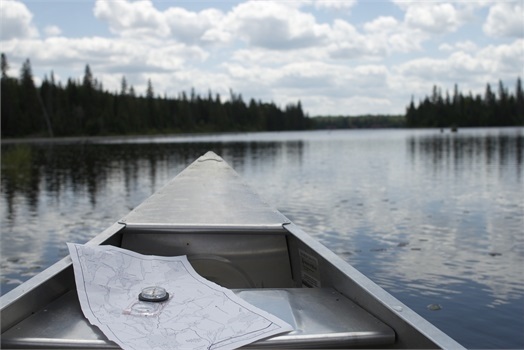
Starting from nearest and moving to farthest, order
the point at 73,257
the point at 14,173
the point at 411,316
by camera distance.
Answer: the point at 411,316 → the point at 73,257 → the point at 14,173

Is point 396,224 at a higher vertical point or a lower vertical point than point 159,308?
lower

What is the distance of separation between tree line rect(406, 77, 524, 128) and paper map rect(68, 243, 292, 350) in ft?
481

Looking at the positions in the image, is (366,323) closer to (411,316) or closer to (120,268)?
(411,316)

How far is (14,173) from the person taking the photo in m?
24.7

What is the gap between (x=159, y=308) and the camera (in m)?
2.85

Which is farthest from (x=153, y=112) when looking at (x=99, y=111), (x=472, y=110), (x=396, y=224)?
(x=396, y=224)

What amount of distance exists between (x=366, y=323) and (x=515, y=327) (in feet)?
11.9

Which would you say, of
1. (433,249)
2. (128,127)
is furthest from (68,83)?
(433,249)

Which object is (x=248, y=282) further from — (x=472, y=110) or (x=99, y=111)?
(x=472, y=110)

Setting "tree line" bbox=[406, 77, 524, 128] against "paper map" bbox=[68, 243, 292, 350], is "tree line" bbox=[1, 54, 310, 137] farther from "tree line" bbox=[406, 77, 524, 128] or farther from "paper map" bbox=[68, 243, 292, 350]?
"paper map" bbox=[68, 243, 292, 350]

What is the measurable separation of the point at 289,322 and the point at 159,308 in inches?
27.7

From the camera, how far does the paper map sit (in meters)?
2.49

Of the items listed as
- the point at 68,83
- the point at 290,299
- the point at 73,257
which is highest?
the point at 68,83

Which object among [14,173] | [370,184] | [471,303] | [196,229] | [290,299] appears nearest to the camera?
[290,299]
